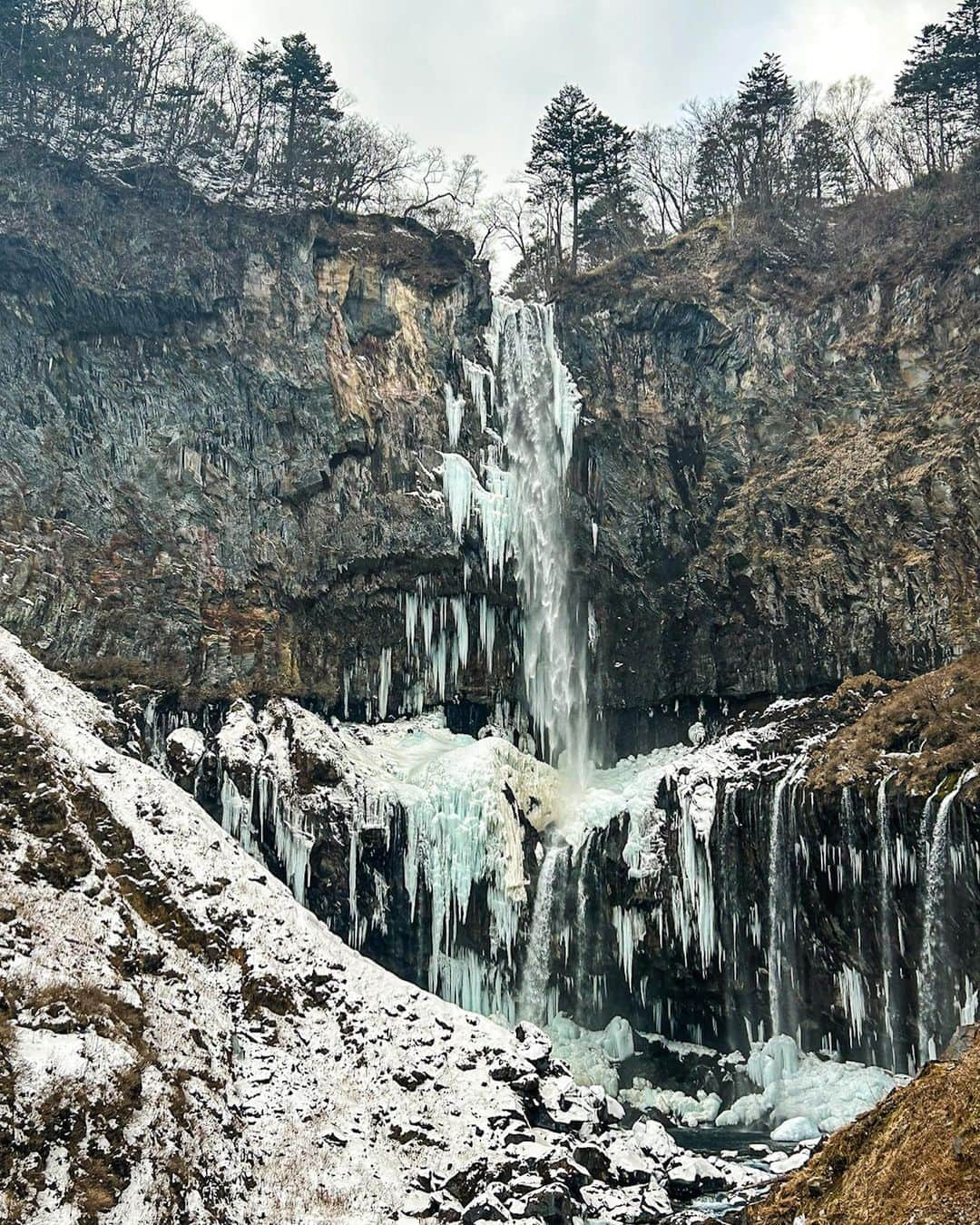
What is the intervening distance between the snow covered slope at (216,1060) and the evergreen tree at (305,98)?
24.4m

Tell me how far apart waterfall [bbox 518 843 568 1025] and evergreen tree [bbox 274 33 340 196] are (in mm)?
25901

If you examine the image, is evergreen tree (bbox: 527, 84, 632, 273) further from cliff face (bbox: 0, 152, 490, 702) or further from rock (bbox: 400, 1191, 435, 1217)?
rock (bbox: 400, 1191, 435, 1217)

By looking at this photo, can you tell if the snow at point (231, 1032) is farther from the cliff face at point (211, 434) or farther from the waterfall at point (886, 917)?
the waterfall at point (886, 917)

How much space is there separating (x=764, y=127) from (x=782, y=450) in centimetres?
1546

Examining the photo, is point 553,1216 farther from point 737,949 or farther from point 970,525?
point 970,525

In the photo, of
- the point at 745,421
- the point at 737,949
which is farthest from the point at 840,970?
the point at 745,421

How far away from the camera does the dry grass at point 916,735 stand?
25.7 metres

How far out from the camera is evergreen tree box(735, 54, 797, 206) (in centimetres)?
4200

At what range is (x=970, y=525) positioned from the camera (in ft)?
99.7

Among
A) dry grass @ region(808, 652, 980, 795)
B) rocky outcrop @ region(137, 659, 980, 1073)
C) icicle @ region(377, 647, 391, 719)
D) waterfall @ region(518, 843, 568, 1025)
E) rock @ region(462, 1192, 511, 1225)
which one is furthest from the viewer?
icicle @ region(377, 647, 391, 719)

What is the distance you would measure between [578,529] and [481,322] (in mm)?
8182

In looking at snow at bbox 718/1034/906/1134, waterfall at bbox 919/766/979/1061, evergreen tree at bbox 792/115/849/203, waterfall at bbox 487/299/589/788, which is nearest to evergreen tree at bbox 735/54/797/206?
evergreen tree at bbox 792/115/849/203

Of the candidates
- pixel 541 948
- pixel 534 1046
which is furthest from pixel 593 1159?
pixel 541 948

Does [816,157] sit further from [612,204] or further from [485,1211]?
[485,1211]
